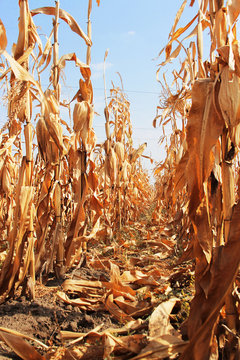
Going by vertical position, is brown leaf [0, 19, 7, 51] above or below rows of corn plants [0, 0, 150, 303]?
above

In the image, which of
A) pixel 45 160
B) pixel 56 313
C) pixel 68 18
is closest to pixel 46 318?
pixel 56 313

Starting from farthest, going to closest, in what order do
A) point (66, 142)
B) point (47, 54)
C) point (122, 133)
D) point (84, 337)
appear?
point (122, 133) → point (66, 142) → point (47, 54) → point (84, 337)

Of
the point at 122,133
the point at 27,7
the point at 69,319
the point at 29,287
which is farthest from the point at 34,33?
the point at 122,133

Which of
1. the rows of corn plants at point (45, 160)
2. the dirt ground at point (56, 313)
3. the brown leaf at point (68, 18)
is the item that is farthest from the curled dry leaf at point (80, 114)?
the dirt ground at point (56, 313)

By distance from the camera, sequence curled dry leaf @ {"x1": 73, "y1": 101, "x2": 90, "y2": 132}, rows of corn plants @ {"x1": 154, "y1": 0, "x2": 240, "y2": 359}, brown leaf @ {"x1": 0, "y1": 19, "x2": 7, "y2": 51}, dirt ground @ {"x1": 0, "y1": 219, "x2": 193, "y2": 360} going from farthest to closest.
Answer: curled dry leaf @ {"x1": 73, "y1": 101, "x2": 90, "y2": 132}
brown leaf @ {"x1": 0, "y1": 19, "x2": 7, "y2": 51}
dirt ground @ {"x1": 0, "y1": 219, "x2": 193, "y2": 360}
rows of corn plants @ {"x1": 154, "y1": 0, "x2": 240, "y2": 359}

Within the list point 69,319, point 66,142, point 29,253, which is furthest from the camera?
point 66,142

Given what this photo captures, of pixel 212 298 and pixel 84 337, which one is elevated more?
pixel 212 298

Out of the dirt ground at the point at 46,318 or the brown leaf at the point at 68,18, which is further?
the brown leaf at the point at 68,18

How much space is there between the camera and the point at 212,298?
101 cm

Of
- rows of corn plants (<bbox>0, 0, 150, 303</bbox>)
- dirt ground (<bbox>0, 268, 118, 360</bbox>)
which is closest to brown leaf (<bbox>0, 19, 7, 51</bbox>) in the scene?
rows of corn plants (<bbox>0, 0, 150, 303</bbox>)

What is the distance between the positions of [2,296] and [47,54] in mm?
1643

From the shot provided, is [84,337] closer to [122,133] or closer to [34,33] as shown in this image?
[34,33]

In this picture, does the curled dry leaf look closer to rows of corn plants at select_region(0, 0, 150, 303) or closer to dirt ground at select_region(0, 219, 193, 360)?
rows of corn plants at select_region(0, 0, 150, 303)

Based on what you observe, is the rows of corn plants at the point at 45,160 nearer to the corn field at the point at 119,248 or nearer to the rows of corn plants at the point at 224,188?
the corn field at the point at 119,248
